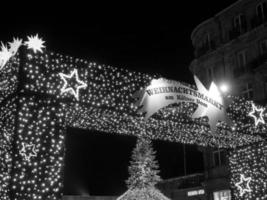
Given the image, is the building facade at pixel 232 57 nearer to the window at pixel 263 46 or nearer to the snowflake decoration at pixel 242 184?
the window at pixel 263 46

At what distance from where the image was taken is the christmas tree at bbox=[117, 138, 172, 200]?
22531mm

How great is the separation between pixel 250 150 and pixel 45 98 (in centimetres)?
833

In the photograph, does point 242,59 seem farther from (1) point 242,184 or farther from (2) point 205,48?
(1) point 242,184

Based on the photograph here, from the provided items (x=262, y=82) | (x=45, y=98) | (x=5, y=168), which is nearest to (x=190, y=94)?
(x=45, y=98)

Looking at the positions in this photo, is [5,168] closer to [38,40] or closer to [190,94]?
[38,40]

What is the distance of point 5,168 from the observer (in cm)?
878

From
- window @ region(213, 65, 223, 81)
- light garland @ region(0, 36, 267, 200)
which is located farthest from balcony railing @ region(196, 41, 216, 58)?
light garland @ region(0, 36, 267, 200)

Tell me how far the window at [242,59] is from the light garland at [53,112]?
1679 cm

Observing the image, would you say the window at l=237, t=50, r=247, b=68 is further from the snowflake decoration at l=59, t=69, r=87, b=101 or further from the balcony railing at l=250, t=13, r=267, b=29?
the snowflake decoration at l=59, t=69, r=87, b=101

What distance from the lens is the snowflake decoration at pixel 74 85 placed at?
959 centimetres

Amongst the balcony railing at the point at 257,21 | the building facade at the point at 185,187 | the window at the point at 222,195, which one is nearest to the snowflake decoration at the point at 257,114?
the balcony railing at the point at 257,21

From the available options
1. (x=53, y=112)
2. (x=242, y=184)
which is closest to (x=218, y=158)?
(x=242, y=184)

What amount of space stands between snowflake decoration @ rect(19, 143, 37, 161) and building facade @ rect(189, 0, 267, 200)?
19.6 meters

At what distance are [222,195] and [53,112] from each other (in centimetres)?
2119
